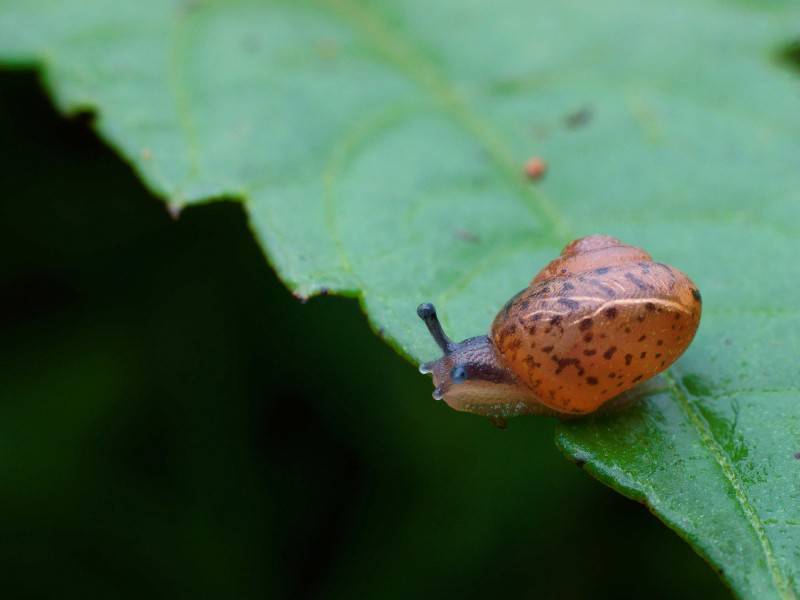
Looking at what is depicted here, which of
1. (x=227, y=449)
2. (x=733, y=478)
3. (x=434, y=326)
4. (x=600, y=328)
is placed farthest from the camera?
(x=227, y=449)

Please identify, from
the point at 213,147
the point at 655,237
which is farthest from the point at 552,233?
the point at 213,147

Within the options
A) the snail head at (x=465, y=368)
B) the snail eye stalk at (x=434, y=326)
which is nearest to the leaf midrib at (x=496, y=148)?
the snail head at (x=465, y=368)

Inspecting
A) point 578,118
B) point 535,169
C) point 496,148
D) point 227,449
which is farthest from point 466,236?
point 227,449

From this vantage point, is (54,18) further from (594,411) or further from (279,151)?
(594,411)

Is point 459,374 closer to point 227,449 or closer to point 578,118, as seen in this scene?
point 227,449

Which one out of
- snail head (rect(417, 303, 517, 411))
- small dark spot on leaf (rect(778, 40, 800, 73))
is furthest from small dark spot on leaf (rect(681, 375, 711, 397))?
small dark spot on leaf (rect(778, 40, 800, 73))

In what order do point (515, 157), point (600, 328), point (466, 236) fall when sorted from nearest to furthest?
point (600, 328), point (466, 236), point (515, 157)
